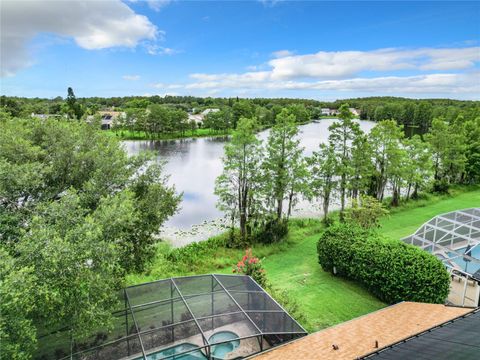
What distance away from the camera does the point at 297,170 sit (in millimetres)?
18672

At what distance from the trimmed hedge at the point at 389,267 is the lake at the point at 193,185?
265 inches

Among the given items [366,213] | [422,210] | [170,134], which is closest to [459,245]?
[366,213]

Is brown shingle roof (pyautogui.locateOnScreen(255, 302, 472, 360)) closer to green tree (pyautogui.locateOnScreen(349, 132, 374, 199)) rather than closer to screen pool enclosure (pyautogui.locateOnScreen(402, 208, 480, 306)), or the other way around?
screen pool enclosure (pyautogui.locateOnScreen(402, 208, 480, 306))

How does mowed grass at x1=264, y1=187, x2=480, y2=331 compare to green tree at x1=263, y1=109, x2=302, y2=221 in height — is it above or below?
below

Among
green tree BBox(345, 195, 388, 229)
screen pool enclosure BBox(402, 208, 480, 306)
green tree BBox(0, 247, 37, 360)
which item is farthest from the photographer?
green tree BBox(345, 195, 388, 229)

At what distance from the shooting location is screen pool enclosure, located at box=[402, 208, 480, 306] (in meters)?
11.1

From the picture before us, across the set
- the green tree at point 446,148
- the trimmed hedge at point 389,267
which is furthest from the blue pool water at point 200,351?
the green tree at point 446,148

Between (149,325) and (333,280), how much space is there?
7.73 meters

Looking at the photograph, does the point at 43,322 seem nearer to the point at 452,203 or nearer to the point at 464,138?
the point at 452,203

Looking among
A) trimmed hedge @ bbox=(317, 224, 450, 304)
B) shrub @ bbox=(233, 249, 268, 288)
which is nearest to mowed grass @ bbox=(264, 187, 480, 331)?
trimmed hedge @ bbox=(317, 224, 450, 304)

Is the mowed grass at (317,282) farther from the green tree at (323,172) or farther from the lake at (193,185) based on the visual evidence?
the lake at (193,185)

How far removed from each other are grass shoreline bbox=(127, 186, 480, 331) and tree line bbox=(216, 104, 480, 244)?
52.2 inches

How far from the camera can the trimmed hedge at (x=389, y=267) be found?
34.8ft

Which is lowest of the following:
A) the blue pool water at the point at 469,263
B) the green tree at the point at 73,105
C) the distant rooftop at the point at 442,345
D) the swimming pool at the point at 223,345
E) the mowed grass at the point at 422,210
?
Result: the mowed grass at the point at 422,210
